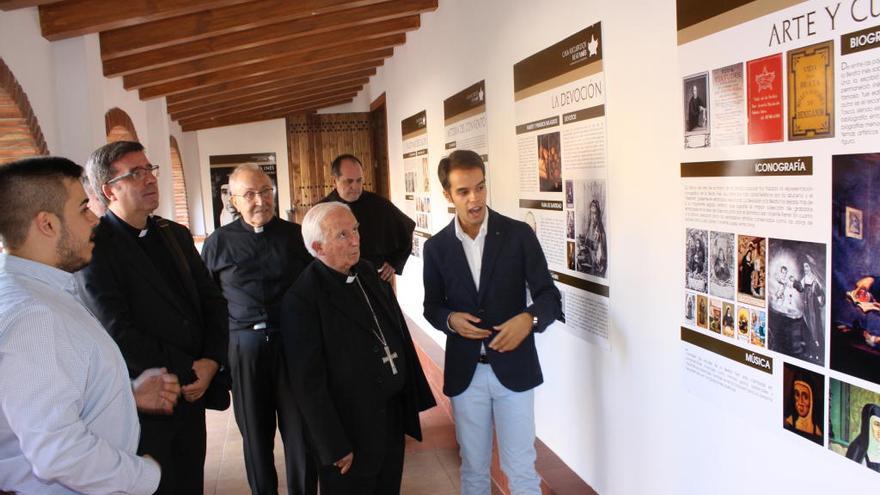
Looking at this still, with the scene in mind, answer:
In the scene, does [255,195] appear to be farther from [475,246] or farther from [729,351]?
[729,351]

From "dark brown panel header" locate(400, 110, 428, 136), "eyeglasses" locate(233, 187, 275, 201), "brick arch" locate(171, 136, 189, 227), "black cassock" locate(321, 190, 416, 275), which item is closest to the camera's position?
"eyeglasses" locate(233, 187, 275, 201)

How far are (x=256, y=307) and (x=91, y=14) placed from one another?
2648mm

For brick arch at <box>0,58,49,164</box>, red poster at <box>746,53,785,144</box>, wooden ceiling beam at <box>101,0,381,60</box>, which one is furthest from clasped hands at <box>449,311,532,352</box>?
wooden ceiling beam at <box>101,0,381,60</box>

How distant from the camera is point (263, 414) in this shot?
3.86 meters

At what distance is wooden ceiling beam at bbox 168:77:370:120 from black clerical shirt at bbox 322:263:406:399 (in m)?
8.67

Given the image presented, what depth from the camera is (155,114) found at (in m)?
9.11

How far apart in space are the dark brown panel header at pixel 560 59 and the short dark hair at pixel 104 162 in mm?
2139

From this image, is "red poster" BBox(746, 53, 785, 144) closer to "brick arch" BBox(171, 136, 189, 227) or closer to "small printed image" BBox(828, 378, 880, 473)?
"small printed image" BBox(828, 378, 880, 473)

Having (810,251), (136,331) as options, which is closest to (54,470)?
(136,331)

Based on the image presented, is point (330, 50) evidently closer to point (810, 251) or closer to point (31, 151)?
point (31, 151)

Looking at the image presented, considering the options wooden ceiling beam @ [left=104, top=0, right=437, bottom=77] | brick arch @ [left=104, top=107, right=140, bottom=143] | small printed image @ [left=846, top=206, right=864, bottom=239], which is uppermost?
wooden ceiling beam @ [left=104, top=0, right=437, bottom=77]

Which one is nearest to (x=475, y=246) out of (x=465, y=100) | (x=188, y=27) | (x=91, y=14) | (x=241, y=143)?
(x=465, y=100)

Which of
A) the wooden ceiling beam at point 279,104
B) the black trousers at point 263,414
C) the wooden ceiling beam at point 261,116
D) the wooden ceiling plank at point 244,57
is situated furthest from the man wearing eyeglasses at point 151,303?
the wooden ceiling beam at point 261,116

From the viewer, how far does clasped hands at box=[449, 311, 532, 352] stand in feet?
9.64
